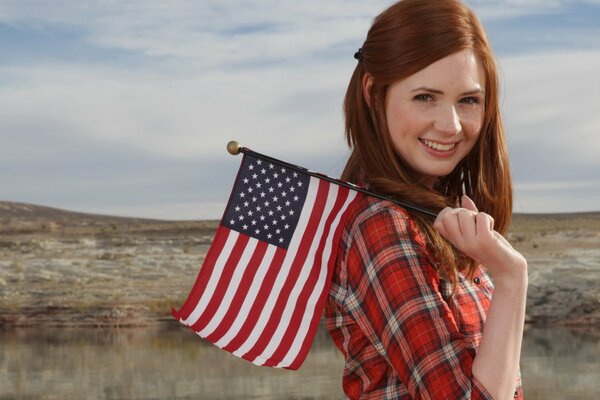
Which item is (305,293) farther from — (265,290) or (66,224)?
(66,224)

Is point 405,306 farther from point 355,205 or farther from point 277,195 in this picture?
point 277,195

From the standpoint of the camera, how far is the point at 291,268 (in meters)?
2.70

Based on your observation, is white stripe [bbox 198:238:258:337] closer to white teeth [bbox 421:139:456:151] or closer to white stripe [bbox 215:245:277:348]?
white stripe [bbox 215:245:277:348]

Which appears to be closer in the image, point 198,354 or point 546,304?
point 198,354

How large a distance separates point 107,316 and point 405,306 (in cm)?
1484

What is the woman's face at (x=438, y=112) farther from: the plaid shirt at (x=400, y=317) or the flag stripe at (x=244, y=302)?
the flag stripe at (x=244, y=302)

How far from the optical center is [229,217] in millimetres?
2822

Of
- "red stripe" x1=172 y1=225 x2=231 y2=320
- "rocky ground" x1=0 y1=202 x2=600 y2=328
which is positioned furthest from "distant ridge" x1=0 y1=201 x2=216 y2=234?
"red stripe" x1=172 y1=225 x2=231 y2=320

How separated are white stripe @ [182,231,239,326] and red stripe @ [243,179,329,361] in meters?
0.20

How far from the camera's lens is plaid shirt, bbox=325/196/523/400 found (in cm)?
213

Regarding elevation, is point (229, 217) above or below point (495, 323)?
above

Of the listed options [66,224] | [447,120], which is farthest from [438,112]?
[66,224]

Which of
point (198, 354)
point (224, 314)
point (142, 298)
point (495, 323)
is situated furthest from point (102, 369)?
point (495, 323)

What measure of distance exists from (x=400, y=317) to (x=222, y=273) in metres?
0.78
